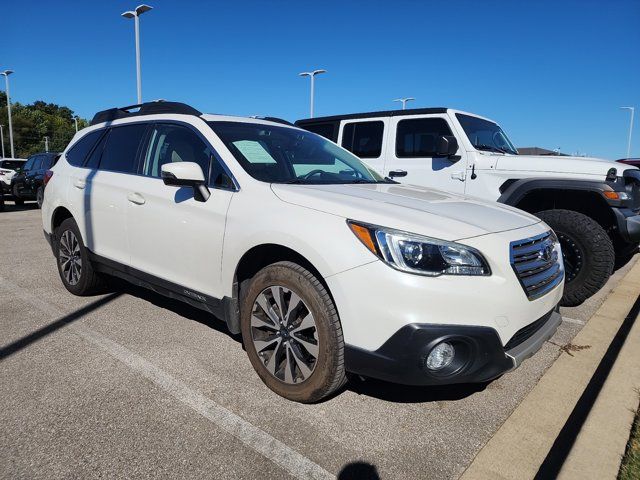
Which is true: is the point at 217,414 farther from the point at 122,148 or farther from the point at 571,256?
the point at 571,256

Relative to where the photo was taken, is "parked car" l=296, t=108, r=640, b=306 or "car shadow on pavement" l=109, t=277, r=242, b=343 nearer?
"car shadow on pavement" l=109, t=277, r=242, b=343

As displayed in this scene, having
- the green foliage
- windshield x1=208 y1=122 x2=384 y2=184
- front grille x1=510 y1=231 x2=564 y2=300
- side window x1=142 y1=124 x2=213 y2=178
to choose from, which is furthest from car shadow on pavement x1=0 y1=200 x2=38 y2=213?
the green foliage

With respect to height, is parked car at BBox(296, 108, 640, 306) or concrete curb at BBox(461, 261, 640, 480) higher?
parked car at BBox(296, 108, 640, 306)

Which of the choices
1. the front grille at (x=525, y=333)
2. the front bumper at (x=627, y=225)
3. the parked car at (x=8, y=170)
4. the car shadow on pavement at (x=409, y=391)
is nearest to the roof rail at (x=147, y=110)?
the car shadow on pavement at (x=409, y=391)

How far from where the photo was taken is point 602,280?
4.37m

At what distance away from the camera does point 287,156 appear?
135 inches

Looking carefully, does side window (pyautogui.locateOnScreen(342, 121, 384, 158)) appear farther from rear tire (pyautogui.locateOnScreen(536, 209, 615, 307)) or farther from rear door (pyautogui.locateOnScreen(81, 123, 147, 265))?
rear door (pyautogui.locateOnScreen(81, 123, 147, 265))

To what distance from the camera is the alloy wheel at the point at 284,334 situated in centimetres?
253

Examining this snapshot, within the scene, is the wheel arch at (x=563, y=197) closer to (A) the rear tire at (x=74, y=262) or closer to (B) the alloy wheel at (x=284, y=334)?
(B) the alloy wheel at (x=284, y=334)

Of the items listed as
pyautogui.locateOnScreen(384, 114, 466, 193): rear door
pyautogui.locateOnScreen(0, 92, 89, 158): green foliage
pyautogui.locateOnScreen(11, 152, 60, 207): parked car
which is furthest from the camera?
pyautogui.locateOnScreen(0, 92, 89, 158): green foliage

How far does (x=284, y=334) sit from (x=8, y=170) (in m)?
17.6

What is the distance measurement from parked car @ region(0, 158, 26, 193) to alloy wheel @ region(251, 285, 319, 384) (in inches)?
632

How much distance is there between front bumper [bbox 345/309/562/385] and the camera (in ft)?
7.13

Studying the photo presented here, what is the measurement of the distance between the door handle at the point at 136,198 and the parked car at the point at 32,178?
42.7 feet
